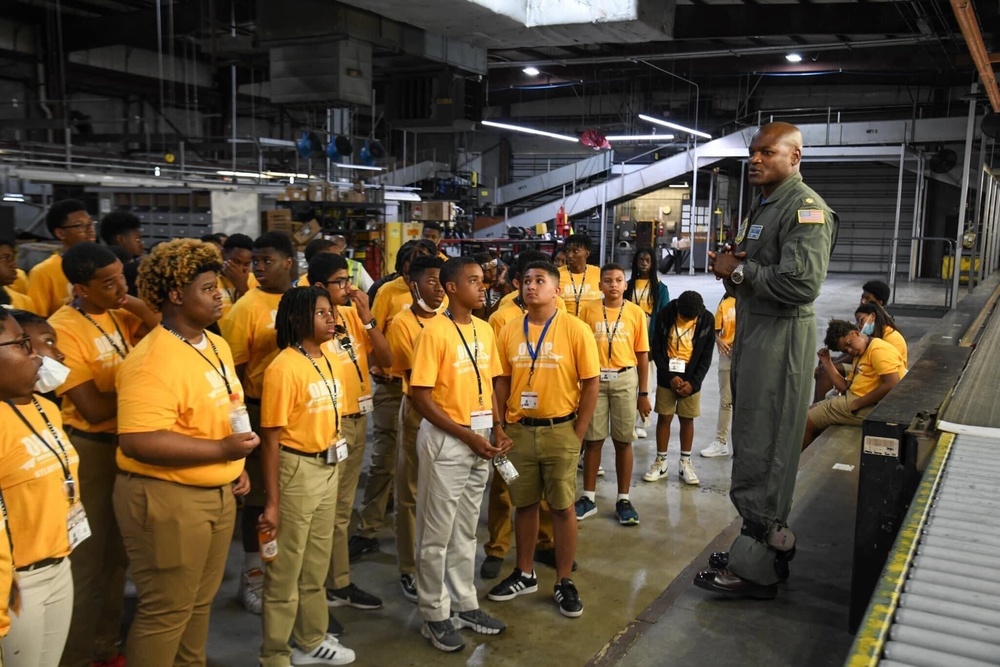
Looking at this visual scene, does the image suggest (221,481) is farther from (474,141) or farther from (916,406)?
(474,141)

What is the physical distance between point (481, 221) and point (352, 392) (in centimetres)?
1808

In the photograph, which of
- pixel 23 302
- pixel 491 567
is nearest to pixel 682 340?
pixel 491 567

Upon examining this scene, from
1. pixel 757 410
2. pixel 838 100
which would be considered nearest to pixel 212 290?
pixel 757 410

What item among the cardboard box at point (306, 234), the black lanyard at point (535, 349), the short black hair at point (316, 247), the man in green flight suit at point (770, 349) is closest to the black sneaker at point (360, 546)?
the black lanyard at point (535, 349)

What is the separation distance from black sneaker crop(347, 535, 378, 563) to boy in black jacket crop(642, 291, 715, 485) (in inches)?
91.6

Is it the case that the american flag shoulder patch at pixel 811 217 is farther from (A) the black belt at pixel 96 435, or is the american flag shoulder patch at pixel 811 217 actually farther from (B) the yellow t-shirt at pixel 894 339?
(B) the yellow t-shirt at pixel 894 339

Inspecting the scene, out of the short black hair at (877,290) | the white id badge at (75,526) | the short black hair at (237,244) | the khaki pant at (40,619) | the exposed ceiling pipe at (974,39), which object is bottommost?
the khaki pant at (40,619)

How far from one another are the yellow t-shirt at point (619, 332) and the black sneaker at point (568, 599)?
5.49ft

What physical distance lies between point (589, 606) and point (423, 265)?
1997 millimetres

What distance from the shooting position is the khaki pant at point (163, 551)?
250 cm

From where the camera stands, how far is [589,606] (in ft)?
12.8

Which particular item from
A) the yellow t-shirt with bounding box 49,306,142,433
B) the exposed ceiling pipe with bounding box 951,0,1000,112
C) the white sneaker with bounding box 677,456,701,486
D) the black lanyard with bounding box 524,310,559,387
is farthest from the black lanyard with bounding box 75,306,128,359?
the exposed ceiling pipe with bounding box 951,0,1000,112

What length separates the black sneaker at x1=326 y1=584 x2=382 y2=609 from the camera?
3830 mm

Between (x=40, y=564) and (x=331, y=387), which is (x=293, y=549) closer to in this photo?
(x=331, y=387)
